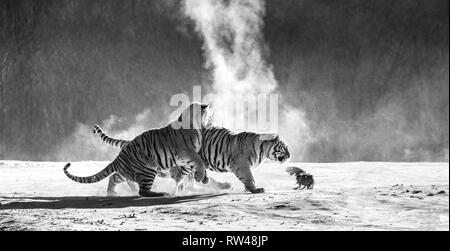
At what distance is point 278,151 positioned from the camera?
33.9ft

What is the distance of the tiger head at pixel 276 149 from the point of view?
1028cm

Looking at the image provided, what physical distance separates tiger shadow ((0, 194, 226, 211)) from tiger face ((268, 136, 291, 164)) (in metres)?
Answer: 1.17

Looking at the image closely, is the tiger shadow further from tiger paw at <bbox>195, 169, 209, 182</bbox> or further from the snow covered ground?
tiger paw at <bbox>195, 169, 209, 182</bbox>

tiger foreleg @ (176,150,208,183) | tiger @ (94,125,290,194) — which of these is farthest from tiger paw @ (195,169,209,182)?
tiger @ (94,125,290,194)

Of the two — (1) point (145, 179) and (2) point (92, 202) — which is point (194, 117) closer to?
(1) point (145, 179)

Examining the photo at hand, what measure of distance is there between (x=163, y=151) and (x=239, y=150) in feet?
3.73

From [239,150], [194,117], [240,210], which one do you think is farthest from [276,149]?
[240,210]

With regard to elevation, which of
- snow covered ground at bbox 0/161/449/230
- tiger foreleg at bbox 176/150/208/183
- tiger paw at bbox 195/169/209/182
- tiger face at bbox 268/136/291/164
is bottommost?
snow covered ground at bbox 0/161/449/230

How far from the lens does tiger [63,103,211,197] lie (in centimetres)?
993

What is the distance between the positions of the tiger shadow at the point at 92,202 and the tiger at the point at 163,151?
378mm

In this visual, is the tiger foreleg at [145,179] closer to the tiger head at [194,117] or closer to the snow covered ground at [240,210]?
the snow covered ground at [240,210]

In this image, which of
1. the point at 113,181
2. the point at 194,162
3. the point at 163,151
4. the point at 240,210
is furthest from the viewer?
the point at 113,181

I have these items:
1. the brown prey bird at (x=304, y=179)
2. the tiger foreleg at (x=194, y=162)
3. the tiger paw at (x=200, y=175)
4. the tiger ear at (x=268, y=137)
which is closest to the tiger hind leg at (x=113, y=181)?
the tiger foreleg at (x=194, y=162)
